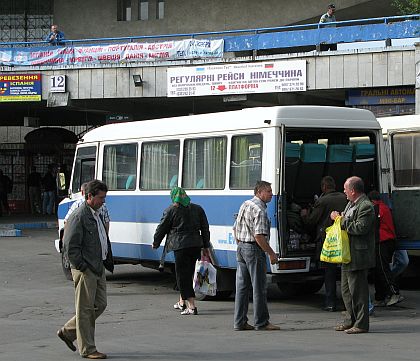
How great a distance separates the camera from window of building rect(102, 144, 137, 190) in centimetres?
1540

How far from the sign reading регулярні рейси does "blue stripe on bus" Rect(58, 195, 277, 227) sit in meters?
12.1

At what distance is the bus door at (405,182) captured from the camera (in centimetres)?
1434

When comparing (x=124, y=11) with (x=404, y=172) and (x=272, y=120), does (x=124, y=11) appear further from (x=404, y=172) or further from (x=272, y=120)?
(x=272, y=120)

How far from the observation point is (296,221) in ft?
41.8

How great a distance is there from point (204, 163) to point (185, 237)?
175 centimetres

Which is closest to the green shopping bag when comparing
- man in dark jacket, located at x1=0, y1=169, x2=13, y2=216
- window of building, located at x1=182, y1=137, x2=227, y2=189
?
window of building, located at x1=182, y1=137, x2=227, y2=189

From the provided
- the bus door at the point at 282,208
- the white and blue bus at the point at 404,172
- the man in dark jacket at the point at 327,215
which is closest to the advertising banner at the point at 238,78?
the white and blue bus at the point at 404,172

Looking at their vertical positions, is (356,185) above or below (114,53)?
below

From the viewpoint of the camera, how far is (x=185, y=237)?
12430mm

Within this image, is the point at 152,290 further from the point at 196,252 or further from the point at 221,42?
the point at 221,42

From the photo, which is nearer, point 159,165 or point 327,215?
point 327,215

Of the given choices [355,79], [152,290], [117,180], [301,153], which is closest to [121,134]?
[117,180]

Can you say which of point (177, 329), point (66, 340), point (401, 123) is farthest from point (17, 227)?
point (66, 340)

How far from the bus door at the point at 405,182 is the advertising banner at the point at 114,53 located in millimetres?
12156
